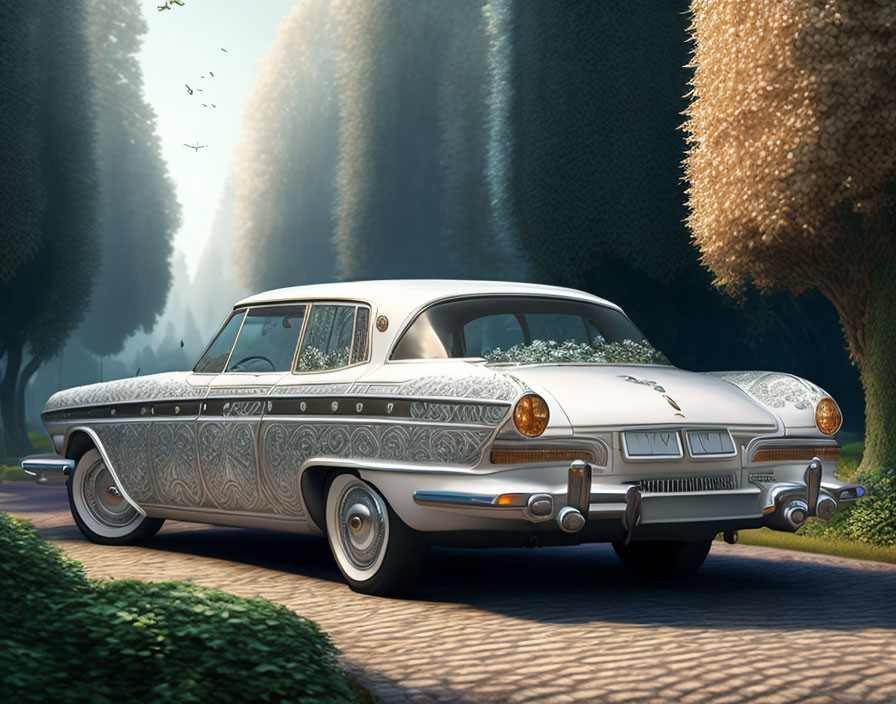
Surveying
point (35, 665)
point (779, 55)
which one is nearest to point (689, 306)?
point (779, 55)

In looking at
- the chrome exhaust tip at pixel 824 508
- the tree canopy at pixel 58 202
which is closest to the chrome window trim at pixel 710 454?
the chrome exhaust tip at pixel 824 508

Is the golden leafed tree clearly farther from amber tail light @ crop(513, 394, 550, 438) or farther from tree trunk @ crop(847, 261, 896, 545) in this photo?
amber tail light @ crop(513, 394, 550, 438)

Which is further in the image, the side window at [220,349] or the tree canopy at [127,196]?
the tree canopy at [127,196]

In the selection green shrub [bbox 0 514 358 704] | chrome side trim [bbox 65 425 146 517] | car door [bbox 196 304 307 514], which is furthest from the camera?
chrome side trim [bbox 65 425 146 517]

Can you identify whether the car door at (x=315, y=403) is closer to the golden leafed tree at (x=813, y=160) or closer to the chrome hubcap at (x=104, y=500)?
Result: the chrome hubcap at (x=104, y=500)

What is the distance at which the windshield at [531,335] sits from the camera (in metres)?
6.91

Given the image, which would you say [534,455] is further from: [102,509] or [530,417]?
[102,509]

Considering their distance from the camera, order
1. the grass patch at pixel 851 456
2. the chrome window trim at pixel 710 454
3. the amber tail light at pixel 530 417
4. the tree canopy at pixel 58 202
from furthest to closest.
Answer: the tree canopy at pixel 58 202, the grass patch at pixel 851 456, the chrome window trim at pixel 710 454, the amber tail light at pixel 530 417

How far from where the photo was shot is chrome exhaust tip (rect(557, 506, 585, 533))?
5.93 meters

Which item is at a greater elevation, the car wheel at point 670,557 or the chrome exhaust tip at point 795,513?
the chrome exhaust tip at point 795,513

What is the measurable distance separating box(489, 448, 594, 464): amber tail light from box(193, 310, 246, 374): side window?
2761 mm

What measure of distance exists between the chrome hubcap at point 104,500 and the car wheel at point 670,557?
3.64 meters

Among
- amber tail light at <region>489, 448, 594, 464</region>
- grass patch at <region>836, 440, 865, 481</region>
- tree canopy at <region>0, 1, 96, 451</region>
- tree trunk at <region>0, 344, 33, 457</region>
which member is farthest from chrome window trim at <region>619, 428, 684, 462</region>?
tree trunk at <region>0, 344, 33, 457</region>

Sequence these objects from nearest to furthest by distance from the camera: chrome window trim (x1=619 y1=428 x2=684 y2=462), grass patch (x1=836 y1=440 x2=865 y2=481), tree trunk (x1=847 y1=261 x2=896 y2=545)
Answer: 1. chrome window trim (x1=619 y1=428 x2=684 y2=462)
2. tree trunk (x1=847 y1=261 x2=896 y2=545)
3. grass patch (x1=836 y1=440 x2=865 y2=481)
